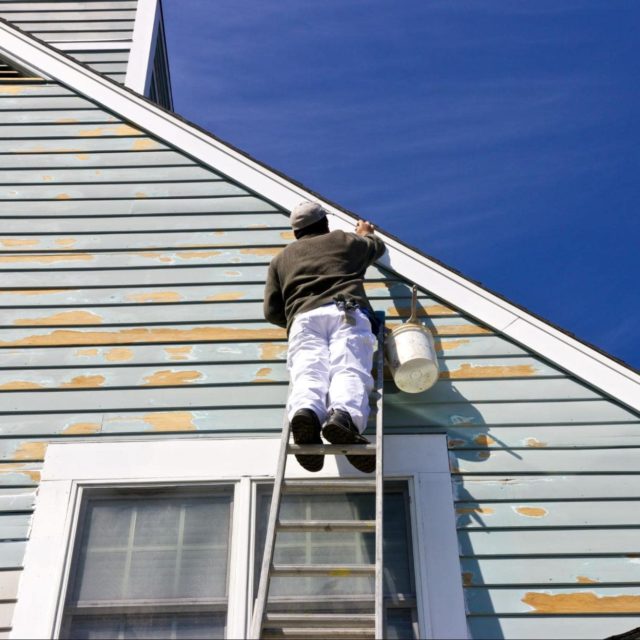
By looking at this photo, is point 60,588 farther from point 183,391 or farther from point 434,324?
point 434,324

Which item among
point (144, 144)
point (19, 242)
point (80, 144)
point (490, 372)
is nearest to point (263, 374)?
point (490, 372)

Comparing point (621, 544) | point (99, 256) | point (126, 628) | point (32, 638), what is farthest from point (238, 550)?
point (99, 256)

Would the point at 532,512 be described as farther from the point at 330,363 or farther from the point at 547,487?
the point at 330,363

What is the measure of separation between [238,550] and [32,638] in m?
0.98

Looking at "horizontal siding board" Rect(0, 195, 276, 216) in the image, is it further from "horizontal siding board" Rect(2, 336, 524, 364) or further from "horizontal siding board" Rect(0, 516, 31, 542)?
"horizontal siding board" Rect(0, 516, 31, 542)

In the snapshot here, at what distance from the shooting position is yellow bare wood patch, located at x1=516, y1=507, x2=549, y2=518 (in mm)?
4891

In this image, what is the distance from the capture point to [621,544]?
4793 mm

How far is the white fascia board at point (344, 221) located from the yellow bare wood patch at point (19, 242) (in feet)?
3.84

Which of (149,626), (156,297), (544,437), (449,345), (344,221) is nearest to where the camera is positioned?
(149,626)

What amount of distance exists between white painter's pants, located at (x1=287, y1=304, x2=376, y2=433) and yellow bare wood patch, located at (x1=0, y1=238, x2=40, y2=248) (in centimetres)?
203

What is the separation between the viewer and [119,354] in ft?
18.4

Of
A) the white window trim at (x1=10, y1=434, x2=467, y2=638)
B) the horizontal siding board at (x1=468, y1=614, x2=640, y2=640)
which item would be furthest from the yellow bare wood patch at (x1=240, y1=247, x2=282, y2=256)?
the horizontal siding board at (x1=468, y1=614, x2=640, y2=640)

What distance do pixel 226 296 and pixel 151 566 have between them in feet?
5.90

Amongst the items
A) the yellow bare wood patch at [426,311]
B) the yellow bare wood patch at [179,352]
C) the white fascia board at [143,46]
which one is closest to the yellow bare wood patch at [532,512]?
the yellow bare wood patch at [426,311]
